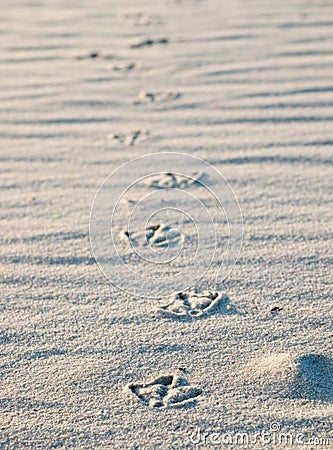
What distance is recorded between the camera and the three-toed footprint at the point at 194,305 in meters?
1.77

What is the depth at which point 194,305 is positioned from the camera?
1.80 meters

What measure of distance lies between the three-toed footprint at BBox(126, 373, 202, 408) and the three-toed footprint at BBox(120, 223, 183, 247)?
0.57 metres

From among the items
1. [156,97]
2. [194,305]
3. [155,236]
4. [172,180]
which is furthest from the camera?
[156,97]

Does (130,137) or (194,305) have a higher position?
(130,137)

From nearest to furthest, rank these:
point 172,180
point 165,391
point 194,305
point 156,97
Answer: point 165,391, point 194,305, point 172,180, point 156,97

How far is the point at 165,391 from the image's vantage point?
1.54 m

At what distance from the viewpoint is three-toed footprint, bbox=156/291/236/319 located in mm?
1771

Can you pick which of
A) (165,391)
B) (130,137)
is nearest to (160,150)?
(130,137)

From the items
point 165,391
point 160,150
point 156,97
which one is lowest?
point 165,391

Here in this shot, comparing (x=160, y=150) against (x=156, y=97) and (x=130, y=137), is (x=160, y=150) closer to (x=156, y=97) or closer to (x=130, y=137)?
(x=130, y=137)

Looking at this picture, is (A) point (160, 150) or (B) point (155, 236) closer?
(B) point (155, 236)

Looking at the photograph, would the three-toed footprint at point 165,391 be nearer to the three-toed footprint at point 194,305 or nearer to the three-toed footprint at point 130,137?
the three-toed footprint at point 194,305

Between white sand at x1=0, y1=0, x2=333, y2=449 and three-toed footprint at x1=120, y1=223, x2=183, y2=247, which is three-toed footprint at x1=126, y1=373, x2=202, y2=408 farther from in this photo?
three-toed footprint at x1=120, y1=223, x2=183, y2=247

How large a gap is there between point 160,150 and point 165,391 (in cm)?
118
